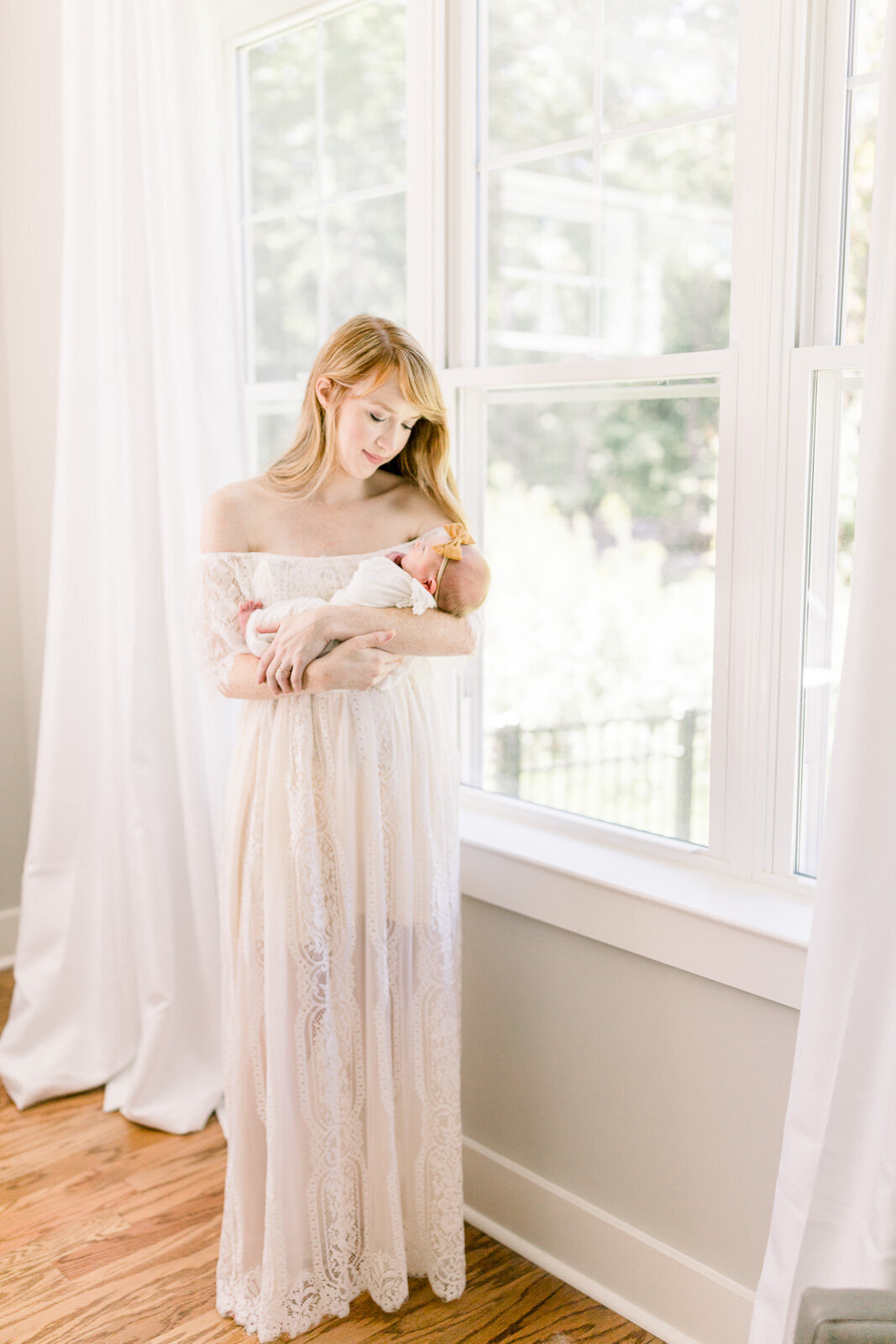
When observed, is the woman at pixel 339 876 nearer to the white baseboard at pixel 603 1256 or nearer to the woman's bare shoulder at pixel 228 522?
the woman's bare shoulder at pixel 228 522

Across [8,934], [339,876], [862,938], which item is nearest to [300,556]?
[339,876]

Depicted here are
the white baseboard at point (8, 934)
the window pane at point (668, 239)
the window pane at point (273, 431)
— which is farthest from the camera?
the white baseboard at point (8, 934)

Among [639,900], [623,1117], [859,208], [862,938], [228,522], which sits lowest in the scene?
[623,1117]

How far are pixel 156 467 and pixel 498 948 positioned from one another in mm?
1376

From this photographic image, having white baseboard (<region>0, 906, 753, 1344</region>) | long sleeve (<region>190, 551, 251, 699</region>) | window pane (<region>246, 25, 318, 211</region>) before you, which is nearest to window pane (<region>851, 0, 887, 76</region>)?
long sleeve (<region>190, 551, 251, 699</region>)

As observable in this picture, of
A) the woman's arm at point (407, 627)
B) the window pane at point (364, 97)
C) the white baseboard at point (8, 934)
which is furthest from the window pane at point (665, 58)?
the white baseboard at point (8, 934)

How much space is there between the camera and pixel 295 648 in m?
1.88

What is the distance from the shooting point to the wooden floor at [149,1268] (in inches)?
81.4

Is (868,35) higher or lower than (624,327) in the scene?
higher

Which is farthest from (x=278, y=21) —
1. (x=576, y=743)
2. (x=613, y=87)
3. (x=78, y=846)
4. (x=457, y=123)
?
(x=78, y=846)

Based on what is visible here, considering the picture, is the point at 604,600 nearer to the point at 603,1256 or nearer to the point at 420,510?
the point at 420,510

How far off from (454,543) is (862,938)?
0.87 m

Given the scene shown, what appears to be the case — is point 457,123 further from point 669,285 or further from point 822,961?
point 822,961

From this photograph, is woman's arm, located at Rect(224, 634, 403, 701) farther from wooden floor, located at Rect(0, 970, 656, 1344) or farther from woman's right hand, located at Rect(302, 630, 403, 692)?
wooden floor, located at Rect(0, 970, 656, 1344)
